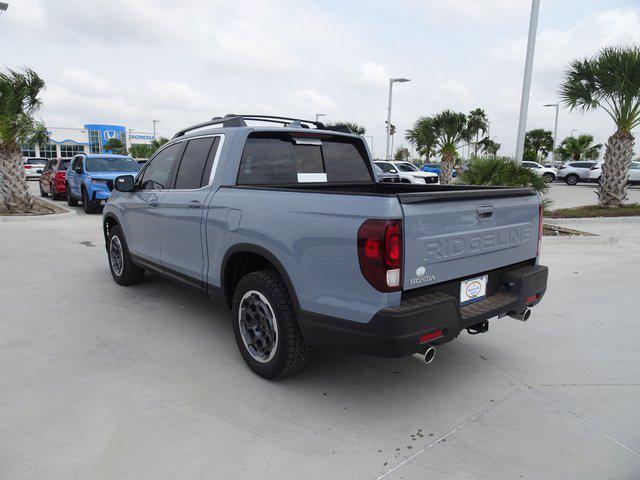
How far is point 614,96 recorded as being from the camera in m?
13.6

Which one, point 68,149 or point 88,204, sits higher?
point 68,149

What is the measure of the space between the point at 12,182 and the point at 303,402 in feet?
41.8

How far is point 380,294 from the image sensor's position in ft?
8.48

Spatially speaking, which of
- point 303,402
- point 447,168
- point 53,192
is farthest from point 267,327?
point 447,168

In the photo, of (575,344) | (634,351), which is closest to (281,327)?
(575,344)

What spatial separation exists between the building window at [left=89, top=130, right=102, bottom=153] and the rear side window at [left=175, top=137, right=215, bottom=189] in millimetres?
73075

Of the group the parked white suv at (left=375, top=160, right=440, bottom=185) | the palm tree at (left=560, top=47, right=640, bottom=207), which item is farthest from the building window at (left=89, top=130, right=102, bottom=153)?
the palm tree at (left=560, top=47, right=640, bottom=207)

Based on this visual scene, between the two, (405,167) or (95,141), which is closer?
(405,167)

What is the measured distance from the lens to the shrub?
35.9 ft

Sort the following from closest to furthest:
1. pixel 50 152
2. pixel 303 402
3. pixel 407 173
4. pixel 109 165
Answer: pixel 303 402 → pixel 109 165 → pixel 407 173 → pixel 50 152

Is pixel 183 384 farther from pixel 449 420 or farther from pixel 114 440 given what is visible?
pixel 449 420

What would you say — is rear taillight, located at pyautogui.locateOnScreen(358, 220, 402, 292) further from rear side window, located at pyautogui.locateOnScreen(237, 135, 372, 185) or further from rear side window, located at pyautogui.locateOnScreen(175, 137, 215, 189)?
rear side window, located at pyautogui.locateOnScreen(175, 137, 215, 189)

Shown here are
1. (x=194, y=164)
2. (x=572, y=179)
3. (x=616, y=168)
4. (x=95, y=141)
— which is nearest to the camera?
(x=194, y=164)

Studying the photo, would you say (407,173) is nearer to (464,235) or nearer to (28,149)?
(28,149)
